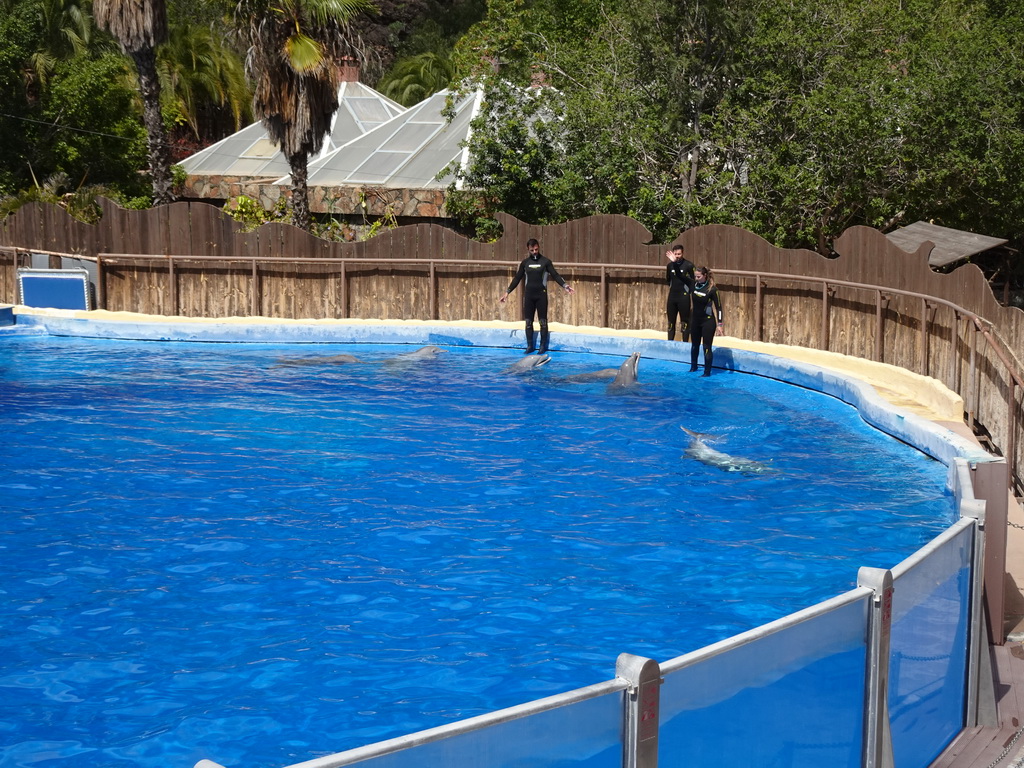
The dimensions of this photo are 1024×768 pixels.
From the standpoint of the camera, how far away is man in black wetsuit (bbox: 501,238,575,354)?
62.3 feet

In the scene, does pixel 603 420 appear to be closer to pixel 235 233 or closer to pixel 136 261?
pixel 235 233

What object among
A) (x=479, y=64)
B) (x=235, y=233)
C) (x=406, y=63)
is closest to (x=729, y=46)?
(x=479, y=64)

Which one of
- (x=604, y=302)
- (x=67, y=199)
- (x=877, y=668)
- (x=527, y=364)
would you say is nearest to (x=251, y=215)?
(x=67, y=199)

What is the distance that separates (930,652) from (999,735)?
0.94m

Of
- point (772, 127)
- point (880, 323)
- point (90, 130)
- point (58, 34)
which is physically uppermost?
point (58, 34)

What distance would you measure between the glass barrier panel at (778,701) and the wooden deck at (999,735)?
1.16 meters

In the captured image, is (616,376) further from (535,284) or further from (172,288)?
(172,288)

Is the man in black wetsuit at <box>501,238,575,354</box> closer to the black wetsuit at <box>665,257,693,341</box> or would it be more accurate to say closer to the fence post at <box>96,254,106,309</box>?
the black wetsuit at <box>665,257,693,341</box>

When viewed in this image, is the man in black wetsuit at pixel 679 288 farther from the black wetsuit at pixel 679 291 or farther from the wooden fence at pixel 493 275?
the wooden fence at pixel 493 275

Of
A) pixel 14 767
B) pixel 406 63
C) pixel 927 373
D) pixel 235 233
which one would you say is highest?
pixel 406 63

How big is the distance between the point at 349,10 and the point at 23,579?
62.5 ft

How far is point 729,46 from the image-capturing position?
24.3 m

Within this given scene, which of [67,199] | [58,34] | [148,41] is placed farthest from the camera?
[58,34]

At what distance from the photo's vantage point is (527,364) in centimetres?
1894
